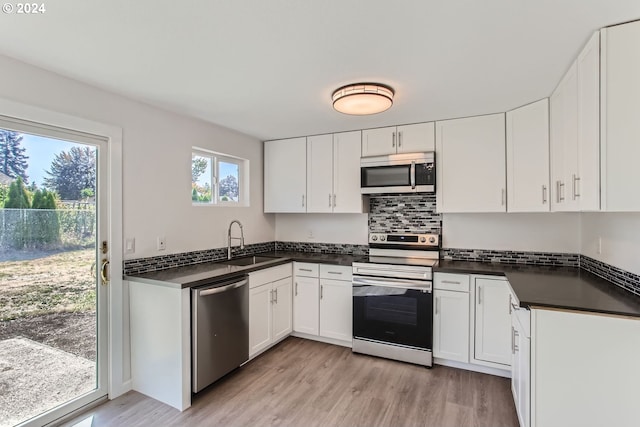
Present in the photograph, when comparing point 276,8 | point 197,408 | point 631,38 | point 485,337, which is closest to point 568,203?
point 631,38

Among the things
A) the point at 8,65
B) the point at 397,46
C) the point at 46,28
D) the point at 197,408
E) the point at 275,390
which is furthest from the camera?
the point at 275,390

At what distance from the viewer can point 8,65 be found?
6.03ft

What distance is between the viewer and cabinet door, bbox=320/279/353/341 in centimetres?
323

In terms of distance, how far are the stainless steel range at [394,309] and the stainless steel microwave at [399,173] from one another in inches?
28.5

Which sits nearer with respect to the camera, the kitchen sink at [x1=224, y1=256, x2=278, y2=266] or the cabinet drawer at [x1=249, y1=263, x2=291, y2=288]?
the cabinet drawer at [x1=249, y1=263, x2=291, y2=288]

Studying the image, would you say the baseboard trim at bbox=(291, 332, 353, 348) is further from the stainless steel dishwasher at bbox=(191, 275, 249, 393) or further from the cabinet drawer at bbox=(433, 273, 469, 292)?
the cabinet drawer at bbox=(433, 273, 469, 292)

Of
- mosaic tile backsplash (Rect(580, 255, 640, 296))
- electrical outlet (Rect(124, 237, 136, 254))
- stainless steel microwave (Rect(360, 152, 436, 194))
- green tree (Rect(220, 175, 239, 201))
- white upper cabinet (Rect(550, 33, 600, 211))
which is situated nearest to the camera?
white upper cabinet (Rect(550, 33, 600, 211))

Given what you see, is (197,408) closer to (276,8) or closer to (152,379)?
(152,379)

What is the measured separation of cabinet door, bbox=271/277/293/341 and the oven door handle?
A: 75cm

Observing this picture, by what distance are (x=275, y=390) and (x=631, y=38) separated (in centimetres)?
299

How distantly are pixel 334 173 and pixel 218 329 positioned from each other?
198 centimetres

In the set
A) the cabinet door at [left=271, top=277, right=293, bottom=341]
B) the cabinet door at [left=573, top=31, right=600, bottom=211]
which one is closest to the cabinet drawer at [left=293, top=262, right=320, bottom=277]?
the cabinet door at [left=271, top=277, right=293, bottom=341]

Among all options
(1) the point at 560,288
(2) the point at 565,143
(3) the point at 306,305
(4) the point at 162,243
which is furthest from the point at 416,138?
(4) the point at 162,243

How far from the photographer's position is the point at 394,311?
2.95 meters
